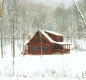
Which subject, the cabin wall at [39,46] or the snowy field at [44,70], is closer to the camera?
the snowy field at [44,70]

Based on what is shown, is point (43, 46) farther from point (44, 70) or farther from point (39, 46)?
point (44, 70)

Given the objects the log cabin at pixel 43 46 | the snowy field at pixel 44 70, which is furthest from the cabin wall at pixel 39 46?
the snowy field at pixel 44 70

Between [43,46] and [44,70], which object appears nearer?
[44,70]

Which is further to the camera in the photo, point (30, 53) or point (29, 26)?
point (29, 26)

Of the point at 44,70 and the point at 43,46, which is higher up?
the point at 43,46

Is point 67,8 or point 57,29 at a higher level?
point 67,8

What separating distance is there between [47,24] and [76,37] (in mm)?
20592

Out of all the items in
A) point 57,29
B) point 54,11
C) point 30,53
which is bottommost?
point 30,53

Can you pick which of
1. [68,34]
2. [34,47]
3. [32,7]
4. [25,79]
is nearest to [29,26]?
[32,7]

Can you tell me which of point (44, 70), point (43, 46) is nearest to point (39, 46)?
point (43, 46)

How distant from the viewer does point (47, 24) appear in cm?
11519

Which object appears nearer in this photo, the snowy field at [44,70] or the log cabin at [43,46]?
the snowy field at [44,70]

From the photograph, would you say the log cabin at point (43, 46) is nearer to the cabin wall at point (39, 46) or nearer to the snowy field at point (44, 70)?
the cabin wall at point (39, 46)

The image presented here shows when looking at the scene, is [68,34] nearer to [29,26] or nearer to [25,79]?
[29,26]
